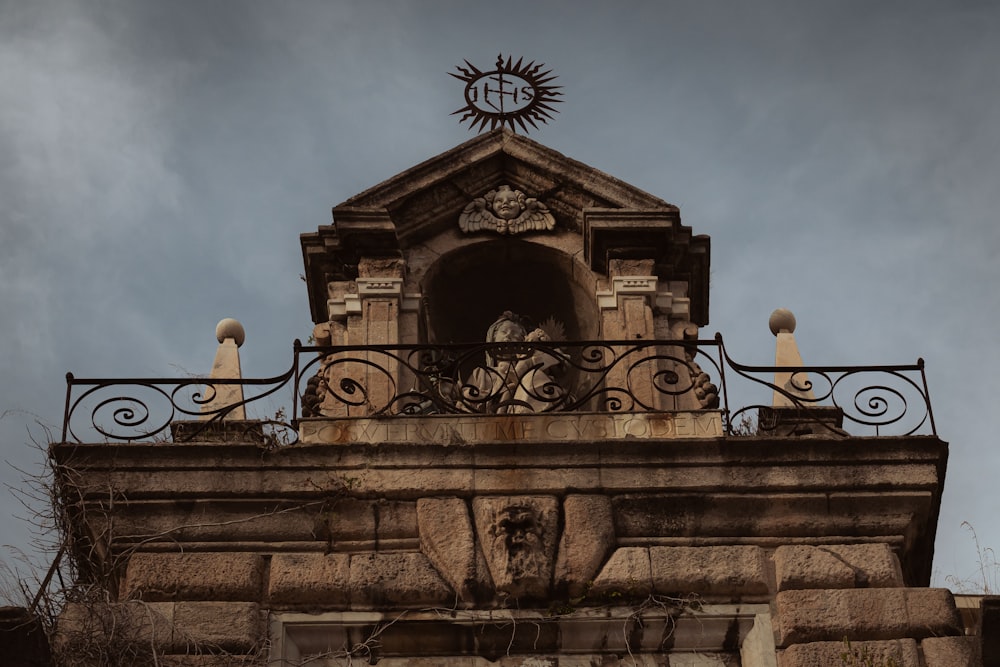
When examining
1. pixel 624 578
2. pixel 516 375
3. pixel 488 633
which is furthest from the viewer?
pixel 516 375

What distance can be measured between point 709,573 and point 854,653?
0.88 meters

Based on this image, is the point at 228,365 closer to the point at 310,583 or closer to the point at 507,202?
the point at 507,202

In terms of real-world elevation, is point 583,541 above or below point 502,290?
below

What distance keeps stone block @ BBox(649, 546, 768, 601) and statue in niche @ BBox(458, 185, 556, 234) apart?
3.51 meters

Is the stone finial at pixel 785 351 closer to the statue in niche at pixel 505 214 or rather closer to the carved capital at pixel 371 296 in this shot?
the statue in niche at pixel 505 214

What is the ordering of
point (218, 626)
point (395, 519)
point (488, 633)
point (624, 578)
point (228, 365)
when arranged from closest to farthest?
point (218, 626)
point (488, 633)
point (624, 578)
point (395, 519)
point (228, 365)

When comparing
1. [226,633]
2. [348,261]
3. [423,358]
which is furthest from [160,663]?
[348,261]

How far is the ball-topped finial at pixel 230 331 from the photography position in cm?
1324

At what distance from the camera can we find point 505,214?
13164 millimetres

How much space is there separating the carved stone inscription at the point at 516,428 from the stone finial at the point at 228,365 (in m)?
1.92

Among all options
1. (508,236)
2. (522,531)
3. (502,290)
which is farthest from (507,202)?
(522,531)

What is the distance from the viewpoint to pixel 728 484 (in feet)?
34.2

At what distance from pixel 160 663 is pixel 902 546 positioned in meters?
4.01

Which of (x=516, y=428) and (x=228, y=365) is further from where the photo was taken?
(x=228, y=365)
